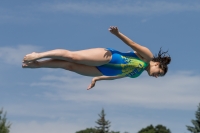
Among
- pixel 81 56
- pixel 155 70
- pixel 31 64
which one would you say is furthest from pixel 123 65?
pixel 31 64

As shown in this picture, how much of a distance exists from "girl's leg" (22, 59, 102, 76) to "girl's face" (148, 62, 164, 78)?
3.68 feet

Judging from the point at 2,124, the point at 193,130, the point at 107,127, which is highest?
the point at 107,127

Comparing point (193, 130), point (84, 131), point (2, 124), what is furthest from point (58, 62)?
point (84, 131)

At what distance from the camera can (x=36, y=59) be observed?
414 inches

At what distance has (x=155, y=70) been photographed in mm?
11430

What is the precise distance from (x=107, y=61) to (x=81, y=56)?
0.58m

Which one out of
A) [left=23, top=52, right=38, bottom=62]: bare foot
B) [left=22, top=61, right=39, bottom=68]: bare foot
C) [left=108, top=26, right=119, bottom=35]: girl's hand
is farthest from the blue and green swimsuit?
[left=23, top=52, right=38, bottom=62]: bare foot

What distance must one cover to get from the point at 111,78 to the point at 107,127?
231 ft

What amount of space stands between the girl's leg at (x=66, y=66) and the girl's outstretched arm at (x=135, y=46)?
3.28ft

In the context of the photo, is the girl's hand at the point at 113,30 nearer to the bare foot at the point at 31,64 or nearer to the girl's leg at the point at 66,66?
the girl's leg at the point at 66,66

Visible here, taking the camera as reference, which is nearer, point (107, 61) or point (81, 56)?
point (81, 56)

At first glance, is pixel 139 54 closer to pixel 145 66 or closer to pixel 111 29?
pixel 145 66

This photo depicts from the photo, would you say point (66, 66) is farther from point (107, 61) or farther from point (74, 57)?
point (107, 61)

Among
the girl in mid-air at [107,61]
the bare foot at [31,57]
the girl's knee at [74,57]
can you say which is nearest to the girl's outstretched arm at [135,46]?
the girl in mid-air at [107,61]
